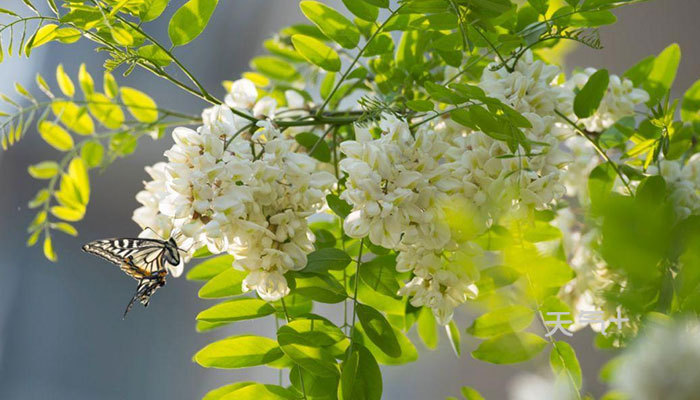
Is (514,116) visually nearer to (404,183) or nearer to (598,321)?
(404,183)

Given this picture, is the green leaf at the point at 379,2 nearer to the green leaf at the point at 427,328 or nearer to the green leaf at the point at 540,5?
the green leaf at the point at 540,5

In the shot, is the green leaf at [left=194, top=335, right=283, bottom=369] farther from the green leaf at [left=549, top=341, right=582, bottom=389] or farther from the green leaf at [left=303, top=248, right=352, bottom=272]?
the green leaf at [left=549, top=341, right=582, bottom=389]

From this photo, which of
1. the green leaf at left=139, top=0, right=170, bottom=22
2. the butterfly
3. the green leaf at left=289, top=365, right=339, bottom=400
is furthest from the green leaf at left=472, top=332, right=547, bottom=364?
the green leaf at left=139, top=0, right=170, bottom=22

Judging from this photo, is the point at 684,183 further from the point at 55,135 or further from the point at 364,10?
the point at 55,135

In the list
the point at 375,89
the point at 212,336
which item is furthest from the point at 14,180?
the point at 375,89

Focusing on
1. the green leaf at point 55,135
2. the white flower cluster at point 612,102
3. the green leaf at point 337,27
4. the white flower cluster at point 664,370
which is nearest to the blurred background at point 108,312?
the green leaf at point 55,135
